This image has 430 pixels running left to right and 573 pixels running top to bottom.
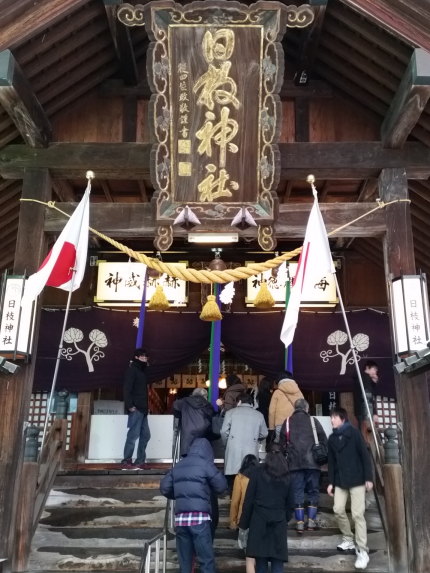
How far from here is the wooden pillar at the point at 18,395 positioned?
6.79 meters

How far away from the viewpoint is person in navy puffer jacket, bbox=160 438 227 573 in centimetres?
557

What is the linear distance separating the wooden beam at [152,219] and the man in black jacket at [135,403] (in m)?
2.25

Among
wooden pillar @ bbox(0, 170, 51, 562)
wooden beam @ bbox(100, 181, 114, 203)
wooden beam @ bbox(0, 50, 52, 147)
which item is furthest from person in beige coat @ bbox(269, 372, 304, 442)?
wooden beam @ bbox(0, 50, 52, 147)

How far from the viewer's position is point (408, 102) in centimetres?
707

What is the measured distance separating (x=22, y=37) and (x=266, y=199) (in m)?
3.47

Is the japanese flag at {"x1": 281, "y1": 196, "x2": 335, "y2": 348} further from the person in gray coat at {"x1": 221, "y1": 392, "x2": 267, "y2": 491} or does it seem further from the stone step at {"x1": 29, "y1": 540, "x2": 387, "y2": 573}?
the stone step at {"x1": 29, "y1": 540, "x2": 387, "y2": 573}

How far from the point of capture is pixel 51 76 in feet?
25.5

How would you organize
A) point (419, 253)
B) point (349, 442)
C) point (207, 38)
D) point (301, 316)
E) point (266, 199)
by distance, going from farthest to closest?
point (301, 316)
point (419, 253)
point (266, 199)
point (207, 38)
point (349, 442)

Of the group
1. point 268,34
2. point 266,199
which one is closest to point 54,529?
point 266,199

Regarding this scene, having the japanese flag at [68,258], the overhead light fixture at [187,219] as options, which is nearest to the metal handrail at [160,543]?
the japanese flag at [68,258]

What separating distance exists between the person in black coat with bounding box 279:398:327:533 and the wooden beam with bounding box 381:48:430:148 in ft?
12.2

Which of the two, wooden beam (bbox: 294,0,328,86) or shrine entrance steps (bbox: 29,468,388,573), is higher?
wooden beam (bbox: 294,0,328,86)

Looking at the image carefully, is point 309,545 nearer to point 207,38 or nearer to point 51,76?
point 207,38

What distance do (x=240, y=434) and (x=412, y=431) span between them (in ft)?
6.68
